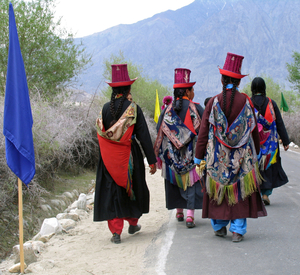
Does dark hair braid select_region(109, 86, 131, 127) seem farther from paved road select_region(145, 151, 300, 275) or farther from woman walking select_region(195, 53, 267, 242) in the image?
paved road select_region(145, 151, 300, 275)

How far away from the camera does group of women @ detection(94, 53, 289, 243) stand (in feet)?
16.5

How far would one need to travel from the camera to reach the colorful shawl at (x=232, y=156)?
5.02 m

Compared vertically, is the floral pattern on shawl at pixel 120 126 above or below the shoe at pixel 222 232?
above

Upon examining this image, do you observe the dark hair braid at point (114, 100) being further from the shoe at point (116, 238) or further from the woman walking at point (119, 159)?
the shoe at point (116, 238)

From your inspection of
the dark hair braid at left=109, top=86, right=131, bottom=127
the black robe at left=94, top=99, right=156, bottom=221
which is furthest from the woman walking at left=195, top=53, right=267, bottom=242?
the dark hair braid at left=109, top=86, right=131, bottom=127

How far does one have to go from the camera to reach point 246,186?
5004mm

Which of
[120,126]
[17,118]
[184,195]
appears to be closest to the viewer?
[17,118]

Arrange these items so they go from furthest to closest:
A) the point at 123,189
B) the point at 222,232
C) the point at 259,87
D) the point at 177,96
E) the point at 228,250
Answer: the point at 259,87
the point at 177,96
the point at 123,189
the point at 222,232
the point at 228,250

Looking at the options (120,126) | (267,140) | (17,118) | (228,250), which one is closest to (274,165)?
(267,140)

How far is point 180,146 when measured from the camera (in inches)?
247

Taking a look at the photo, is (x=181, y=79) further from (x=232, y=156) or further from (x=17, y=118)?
(x=17, y=118)

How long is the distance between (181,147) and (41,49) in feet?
33.1

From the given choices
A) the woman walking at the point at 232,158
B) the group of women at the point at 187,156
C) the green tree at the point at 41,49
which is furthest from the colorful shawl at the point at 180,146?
the green tree at the point at 41,49

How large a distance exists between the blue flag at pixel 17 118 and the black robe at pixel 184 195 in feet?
8.70
